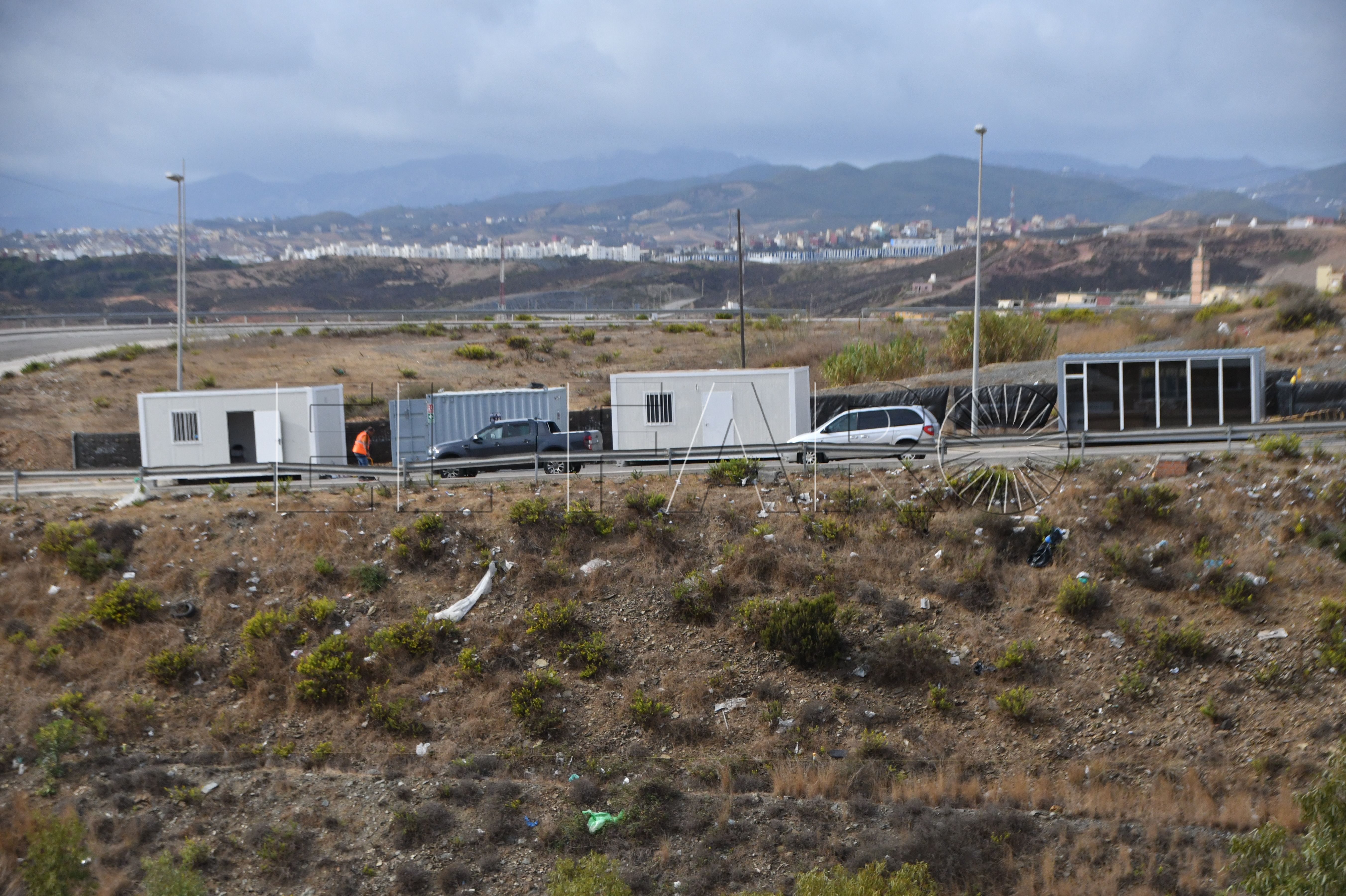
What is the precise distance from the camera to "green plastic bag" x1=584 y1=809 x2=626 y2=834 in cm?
1438

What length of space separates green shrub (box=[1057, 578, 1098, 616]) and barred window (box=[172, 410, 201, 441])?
2141 centimetres

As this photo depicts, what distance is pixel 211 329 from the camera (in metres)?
64.1

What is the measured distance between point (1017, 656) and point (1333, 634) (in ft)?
17.3

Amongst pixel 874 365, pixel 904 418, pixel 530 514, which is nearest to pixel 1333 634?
pixel 904 418

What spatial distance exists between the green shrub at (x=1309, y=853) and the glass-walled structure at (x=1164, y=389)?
50.4ft

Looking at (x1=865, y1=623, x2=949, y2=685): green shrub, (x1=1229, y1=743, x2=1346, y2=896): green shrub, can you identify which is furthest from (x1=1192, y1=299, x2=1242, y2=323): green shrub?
(x1=1229, y1=743, x2=1346, y2=896): green shrub

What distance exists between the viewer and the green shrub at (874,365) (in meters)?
40.0

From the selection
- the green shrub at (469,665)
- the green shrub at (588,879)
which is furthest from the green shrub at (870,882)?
the green shrub at (469,665)

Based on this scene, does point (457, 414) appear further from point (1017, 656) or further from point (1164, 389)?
point (1164, 389)

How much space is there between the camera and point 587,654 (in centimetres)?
1838

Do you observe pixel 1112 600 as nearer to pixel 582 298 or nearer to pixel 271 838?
pixel 271 838

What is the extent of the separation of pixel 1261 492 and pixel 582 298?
102 m

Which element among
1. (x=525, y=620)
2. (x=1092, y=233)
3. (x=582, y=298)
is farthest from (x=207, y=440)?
(x=1092, y=233)

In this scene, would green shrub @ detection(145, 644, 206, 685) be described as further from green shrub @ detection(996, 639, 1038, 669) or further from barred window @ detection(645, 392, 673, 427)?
green shrub @ detection(996, 639, 1038, 669)
